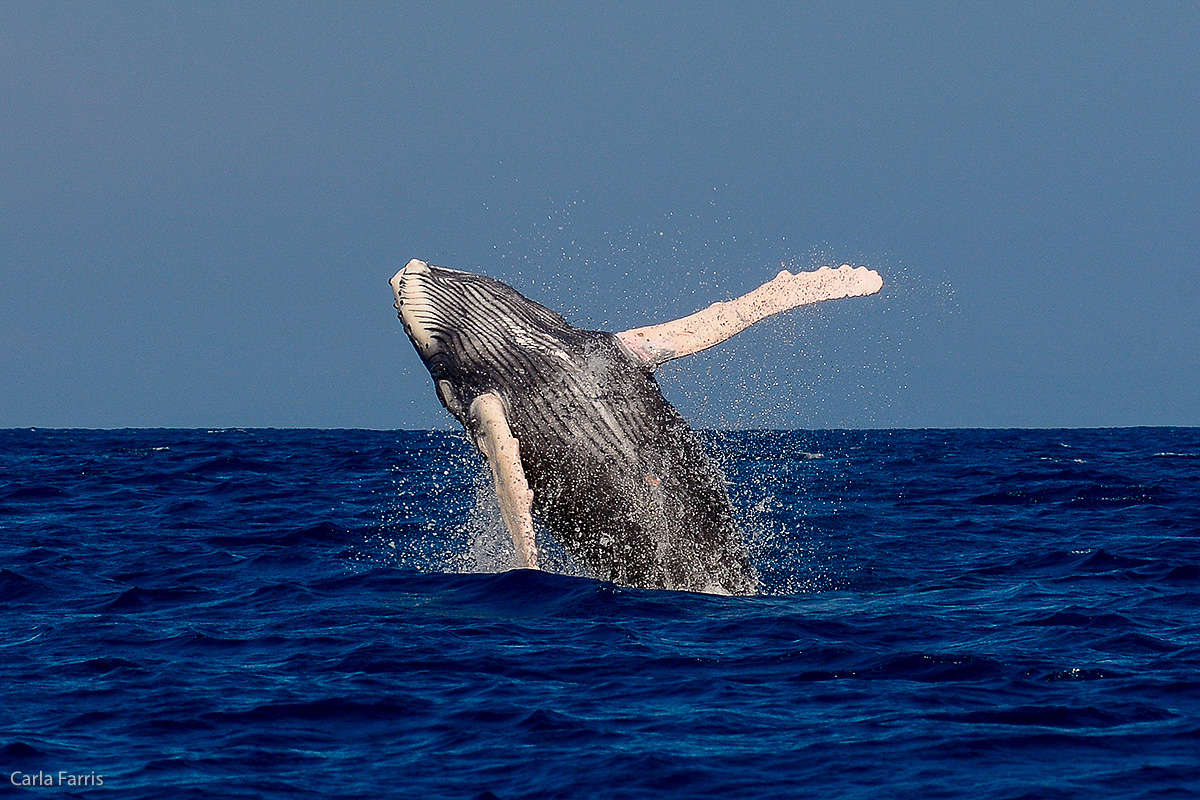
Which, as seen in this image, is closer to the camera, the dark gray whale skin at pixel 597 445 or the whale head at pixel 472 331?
the dark gray whale skin at pixel 597 445

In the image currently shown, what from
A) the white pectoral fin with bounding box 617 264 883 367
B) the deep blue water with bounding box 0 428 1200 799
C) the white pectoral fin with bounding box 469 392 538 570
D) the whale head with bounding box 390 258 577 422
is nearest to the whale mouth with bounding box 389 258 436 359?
the whale head with bounding box 390 258 577 422

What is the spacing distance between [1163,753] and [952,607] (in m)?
4.15

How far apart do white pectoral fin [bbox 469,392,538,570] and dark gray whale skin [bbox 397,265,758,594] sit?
0.77ft

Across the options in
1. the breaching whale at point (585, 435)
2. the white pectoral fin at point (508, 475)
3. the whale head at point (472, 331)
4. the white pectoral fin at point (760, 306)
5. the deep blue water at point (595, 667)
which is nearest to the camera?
the deep blue water at point (595, 667)

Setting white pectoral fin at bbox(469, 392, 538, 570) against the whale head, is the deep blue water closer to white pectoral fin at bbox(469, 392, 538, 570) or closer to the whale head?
white pectoral fin at bbox(469, 392, 538, 570)

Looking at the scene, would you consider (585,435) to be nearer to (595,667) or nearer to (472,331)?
(472,331)

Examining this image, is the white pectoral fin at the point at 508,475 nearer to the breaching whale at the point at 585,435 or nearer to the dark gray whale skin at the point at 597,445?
the breaching whale at the point at 585,435

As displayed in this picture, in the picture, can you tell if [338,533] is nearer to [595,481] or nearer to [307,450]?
[595,481]

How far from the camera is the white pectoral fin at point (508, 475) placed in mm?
10633

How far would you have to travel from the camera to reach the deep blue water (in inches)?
271

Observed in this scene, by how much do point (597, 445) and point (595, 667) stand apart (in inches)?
101

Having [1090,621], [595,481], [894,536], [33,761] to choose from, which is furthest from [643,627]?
[894,536]

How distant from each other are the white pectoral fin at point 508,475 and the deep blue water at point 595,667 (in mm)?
593

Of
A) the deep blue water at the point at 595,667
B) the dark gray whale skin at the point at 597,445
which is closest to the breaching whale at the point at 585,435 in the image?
the dark gray whale skin at the point at 597,445
